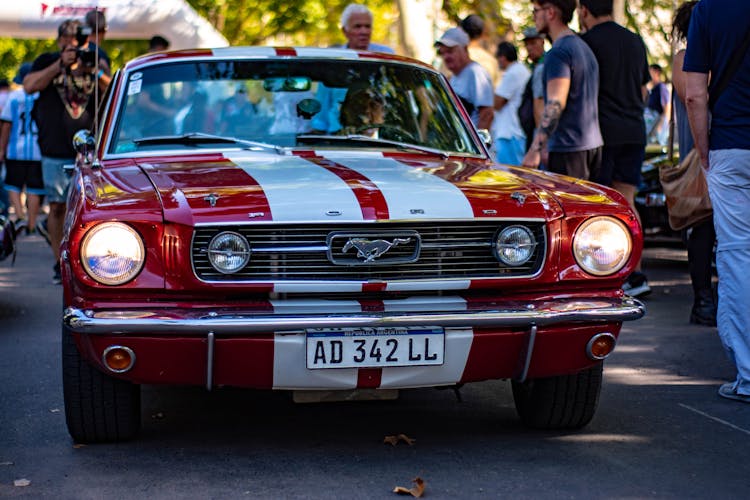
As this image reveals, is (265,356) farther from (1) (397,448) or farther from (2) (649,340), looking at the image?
(2) (649,340)

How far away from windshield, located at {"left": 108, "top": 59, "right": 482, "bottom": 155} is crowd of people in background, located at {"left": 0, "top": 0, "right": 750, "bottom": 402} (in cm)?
10

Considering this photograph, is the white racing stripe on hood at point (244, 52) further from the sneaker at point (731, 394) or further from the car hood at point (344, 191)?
the sneaker at point (731, 394)

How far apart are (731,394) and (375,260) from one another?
220cm

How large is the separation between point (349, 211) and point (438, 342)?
0.55m

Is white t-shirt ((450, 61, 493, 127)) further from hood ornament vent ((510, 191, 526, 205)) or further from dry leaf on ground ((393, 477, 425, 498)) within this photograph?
dry leaf on ground ((393, 477, 425, 498))

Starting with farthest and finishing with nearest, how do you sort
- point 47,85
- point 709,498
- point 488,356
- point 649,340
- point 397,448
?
point 47,85
point 649,340
point 397,448
point 488,356
point 709,498

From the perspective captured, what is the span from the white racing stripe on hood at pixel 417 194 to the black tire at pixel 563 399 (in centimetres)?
86

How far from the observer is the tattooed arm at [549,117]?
7.57 m

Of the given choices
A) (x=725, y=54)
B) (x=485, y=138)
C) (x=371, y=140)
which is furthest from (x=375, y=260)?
(x=725, y=54)

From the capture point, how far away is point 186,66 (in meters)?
6.02

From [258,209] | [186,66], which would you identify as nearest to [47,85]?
[186,66]

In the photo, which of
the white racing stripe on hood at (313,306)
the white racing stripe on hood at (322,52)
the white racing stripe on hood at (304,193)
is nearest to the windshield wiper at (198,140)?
the white racing stripe on hood at (304,193)

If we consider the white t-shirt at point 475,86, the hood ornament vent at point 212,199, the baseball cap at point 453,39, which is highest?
the baseball cap at point 453,39

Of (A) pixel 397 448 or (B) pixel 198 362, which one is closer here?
(B) pixel 198 362
